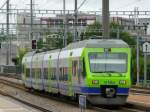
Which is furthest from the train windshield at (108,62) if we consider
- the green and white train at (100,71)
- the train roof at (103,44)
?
the train roof at (103,44)

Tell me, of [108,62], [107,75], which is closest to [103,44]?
[108,62]

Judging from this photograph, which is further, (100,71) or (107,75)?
(100,71)

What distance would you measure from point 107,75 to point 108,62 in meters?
0.75

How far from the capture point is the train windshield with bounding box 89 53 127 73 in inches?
1008

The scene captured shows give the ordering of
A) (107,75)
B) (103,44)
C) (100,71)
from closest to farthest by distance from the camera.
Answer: (107,75), (100,71), (103,44)

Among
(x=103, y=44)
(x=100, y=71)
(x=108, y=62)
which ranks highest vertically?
(x=103, y=44)

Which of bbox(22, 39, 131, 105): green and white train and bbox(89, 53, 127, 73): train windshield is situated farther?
bbox(89, 53, 127, 73): train windshield

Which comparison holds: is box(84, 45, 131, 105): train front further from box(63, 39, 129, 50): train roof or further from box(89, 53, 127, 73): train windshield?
box(63, 39, 129, 50): train roof

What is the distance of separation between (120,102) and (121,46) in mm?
2549

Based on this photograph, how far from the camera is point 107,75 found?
25.3m

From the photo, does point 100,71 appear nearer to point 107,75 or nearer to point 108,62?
point 107,75

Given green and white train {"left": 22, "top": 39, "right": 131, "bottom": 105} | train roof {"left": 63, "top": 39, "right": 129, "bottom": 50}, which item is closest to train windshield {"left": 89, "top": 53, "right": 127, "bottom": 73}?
green and white train {"left": 22, "top": 39, "right": 131, "bottom": 105}

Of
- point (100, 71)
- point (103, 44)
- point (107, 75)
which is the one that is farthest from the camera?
point (103, 44)

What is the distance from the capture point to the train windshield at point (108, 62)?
2559 centimetres
